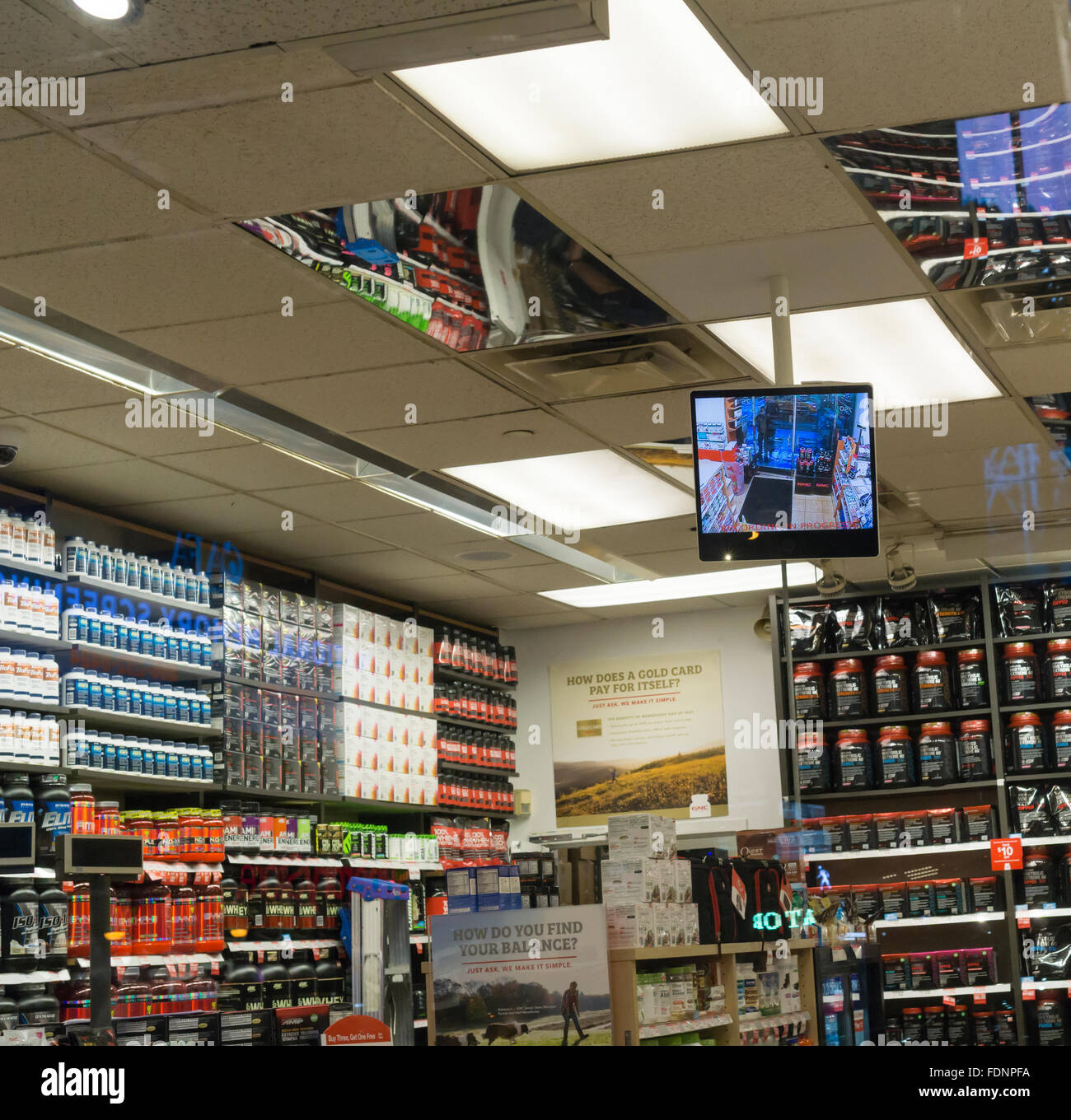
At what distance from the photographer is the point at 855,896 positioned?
9.34m

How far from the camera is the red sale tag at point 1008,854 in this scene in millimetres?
9047

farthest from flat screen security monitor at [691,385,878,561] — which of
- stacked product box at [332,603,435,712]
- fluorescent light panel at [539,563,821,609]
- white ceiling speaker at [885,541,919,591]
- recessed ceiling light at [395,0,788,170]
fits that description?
fluorescent light panel at [539,563,821,609]

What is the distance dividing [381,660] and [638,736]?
2.41 m

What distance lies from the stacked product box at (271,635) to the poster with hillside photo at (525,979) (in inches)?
144

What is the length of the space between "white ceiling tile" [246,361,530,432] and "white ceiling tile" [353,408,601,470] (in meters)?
0.10

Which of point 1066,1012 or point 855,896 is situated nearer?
point 1066,1012

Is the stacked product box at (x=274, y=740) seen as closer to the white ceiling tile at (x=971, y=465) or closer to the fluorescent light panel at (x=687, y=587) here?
the fluorescent light panel at (x=687, y=587)

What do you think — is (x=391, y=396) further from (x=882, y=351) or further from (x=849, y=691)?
(x=849, y=691)

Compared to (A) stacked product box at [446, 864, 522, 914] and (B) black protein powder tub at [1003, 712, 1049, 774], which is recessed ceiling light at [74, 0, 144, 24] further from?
(B) black protein powder tub at [1003, 712, 1049, 774]

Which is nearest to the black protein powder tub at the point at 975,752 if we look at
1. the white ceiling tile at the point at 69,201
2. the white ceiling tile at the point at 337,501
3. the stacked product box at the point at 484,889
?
the white ceiling tile at the point at 337,501

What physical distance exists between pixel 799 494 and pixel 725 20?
1594mm

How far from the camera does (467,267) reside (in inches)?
189
